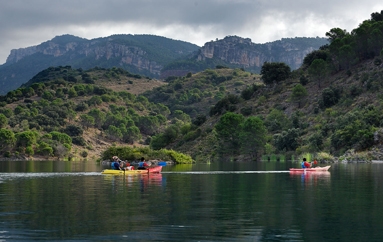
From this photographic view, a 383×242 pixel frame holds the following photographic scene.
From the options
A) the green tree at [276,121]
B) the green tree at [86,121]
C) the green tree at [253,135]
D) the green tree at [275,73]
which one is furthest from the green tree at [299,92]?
the green tree at [86,121]

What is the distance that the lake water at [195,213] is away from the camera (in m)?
23.2

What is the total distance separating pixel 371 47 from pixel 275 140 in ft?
129

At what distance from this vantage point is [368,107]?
4328 inches

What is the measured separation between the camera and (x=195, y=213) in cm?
2928

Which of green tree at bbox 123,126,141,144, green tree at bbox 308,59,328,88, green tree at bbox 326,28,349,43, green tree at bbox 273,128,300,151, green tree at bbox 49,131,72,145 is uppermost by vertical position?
green tree at bbox 326,28,349,43

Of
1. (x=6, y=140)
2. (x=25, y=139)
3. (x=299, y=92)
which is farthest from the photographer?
(x=25, y=139)

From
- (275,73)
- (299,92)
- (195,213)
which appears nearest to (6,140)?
(275,73)

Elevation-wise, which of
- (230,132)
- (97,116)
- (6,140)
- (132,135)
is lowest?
(6,140)

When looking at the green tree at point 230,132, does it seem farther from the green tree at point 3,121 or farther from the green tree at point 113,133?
the green tree at point 3,121

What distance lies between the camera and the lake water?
23234 mm

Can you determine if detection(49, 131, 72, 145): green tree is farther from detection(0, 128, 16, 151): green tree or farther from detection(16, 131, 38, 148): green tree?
detection(0, 128, 16, 151): green tree

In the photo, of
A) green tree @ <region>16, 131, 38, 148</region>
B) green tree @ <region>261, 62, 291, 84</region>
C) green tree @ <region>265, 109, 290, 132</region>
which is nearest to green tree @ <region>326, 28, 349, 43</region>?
green tree @ <region>261, 62, 291, 84</region>

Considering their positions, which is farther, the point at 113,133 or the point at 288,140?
the point at 113,133

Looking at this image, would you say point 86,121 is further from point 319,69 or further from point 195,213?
point 195,213
